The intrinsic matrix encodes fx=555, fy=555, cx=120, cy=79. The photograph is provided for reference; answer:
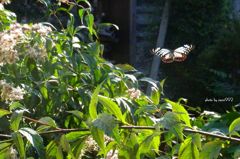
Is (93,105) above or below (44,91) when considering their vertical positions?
above

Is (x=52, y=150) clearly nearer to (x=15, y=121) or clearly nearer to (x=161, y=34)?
(x=15, y=121)

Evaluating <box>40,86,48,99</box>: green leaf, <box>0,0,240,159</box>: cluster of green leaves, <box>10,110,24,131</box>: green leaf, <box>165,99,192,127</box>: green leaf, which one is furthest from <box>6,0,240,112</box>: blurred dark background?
<box>10,110,24,131</box>: green leaf

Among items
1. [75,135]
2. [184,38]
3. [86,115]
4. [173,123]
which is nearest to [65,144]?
[75,135]

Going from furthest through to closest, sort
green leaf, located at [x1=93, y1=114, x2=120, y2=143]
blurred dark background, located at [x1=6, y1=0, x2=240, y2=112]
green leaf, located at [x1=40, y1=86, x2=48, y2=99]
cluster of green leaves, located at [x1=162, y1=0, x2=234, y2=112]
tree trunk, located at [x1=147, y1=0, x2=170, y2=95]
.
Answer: tree trunk, located at [x1=147, y1=0, x2=170, y2=95] < cluster of green leaves, located at [x1=162, y1=0, x2=234, y2=112] < blurred dark background, located at [x1=6, y1=0, x2=240, y2=112] < green leaf, located at [x1=40, y1=86, x2=48, y2=99] < green leaf, located at [x1=93, y1=114, x2=120, y2=143]

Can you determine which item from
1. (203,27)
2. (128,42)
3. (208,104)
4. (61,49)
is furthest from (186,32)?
(61,49)

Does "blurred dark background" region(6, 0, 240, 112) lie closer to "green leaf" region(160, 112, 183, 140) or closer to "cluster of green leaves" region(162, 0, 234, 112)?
"cluster of green leaves" region(162, 0, 234, 112)

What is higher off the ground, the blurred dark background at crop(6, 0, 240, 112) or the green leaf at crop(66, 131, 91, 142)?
the green leaf at crop(66, 131, 91, 142)

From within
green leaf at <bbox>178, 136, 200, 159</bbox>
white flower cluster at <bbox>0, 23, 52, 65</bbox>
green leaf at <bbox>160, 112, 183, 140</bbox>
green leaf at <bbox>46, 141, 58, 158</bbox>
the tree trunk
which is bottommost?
the tree trunk

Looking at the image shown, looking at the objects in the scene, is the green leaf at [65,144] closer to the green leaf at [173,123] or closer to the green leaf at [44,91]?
the green leaf at [173,123]
